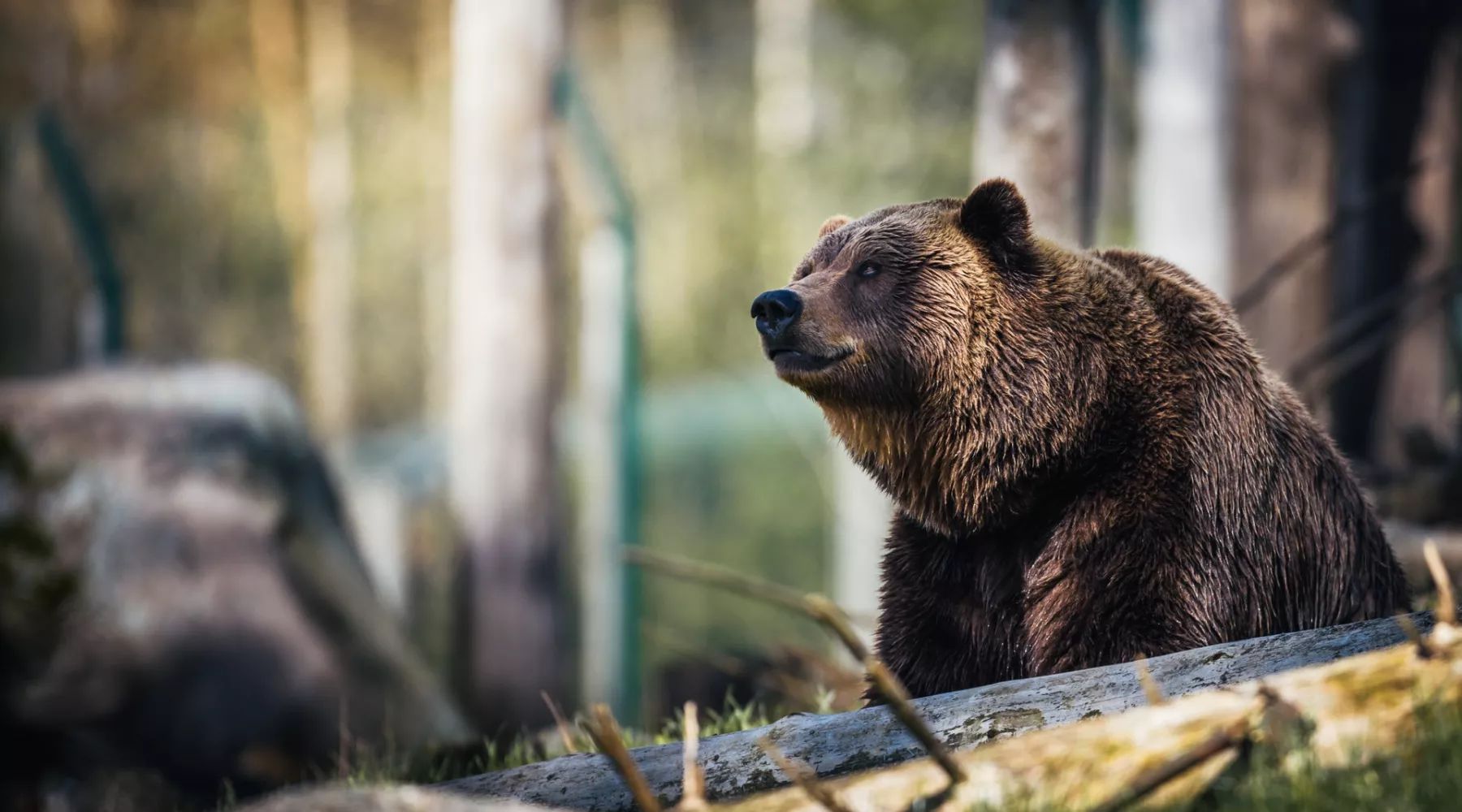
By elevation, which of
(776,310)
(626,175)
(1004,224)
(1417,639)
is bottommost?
(1417,639)

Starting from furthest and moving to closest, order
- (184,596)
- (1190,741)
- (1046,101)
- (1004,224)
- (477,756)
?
(184,596) < (1046,101) < (477,756) < (1004,224) < (1190,741)

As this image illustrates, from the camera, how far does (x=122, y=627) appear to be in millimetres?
6129

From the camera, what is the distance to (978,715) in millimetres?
2588

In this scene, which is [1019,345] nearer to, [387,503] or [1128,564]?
[1128,564]

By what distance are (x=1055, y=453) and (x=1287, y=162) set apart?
449 cm

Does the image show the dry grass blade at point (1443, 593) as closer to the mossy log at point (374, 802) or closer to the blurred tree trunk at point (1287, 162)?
the mossy log at point (374, 802)

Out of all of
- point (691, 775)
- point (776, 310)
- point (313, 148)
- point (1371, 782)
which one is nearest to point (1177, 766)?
point (1371, 782)

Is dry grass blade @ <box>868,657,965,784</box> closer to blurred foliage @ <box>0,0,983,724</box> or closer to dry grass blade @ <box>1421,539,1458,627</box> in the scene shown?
dry grass blade @ <box>1421,539,1458,627</box>

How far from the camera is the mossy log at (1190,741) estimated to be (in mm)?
2148

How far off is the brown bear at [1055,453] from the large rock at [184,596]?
3336mm

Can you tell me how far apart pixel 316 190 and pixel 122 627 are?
18.9m

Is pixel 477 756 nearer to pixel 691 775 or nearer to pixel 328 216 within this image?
pixel 691 775

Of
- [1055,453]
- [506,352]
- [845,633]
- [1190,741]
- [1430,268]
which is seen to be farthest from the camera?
[1430,268]

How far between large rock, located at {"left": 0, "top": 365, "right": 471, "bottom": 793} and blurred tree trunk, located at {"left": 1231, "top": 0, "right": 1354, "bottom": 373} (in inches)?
175
